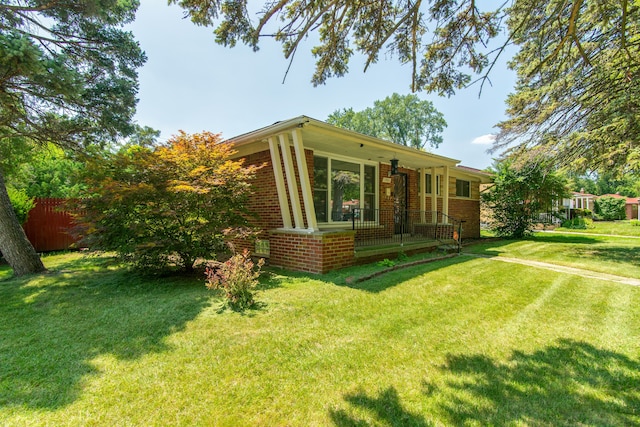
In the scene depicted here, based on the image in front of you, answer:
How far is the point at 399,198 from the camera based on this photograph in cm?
1052

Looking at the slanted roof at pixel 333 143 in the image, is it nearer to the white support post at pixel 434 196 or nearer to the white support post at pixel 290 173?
the white support post at pixel 290 173

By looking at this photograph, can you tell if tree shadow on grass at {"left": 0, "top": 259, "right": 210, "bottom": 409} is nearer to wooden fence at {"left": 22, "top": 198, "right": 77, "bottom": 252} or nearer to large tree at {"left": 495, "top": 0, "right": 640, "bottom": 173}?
wooden fence at {"left": 22, "top": 198, "right": 77, "bottom": 252}

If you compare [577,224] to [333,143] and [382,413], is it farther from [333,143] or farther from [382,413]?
[382,413]

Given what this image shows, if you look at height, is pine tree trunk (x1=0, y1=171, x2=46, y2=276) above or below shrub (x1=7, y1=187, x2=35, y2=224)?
below

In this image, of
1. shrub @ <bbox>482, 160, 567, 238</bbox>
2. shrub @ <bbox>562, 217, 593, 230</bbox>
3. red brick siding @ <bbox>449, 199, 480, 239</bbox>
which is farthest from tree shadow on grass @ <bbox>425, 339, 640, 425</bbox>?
shrub @ <bbox>562, 217, 593, 230</bbox>

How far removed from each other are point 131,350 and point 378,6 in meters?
→ 5.41

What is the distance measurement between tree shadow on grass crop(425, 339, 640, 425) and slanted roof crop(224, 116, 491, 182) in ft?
15.1

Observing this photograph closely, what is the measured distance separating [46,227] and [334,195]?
941 centimetres

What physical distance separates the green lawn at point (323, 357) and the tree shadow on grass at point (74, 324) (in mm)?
20

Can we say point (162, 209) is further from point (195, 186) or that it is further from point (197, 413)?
point (197, 413)

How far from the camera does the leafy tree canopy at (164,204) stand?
5.21 m

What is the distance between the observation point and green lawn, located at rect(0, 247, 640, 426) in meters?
2.01

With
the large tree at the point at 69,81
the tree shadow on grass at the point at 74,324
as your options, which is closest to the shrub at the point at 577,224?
the tree shadow on grass at the point at 74,324

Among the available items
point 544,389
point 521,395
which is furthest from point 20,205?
point 544,389
